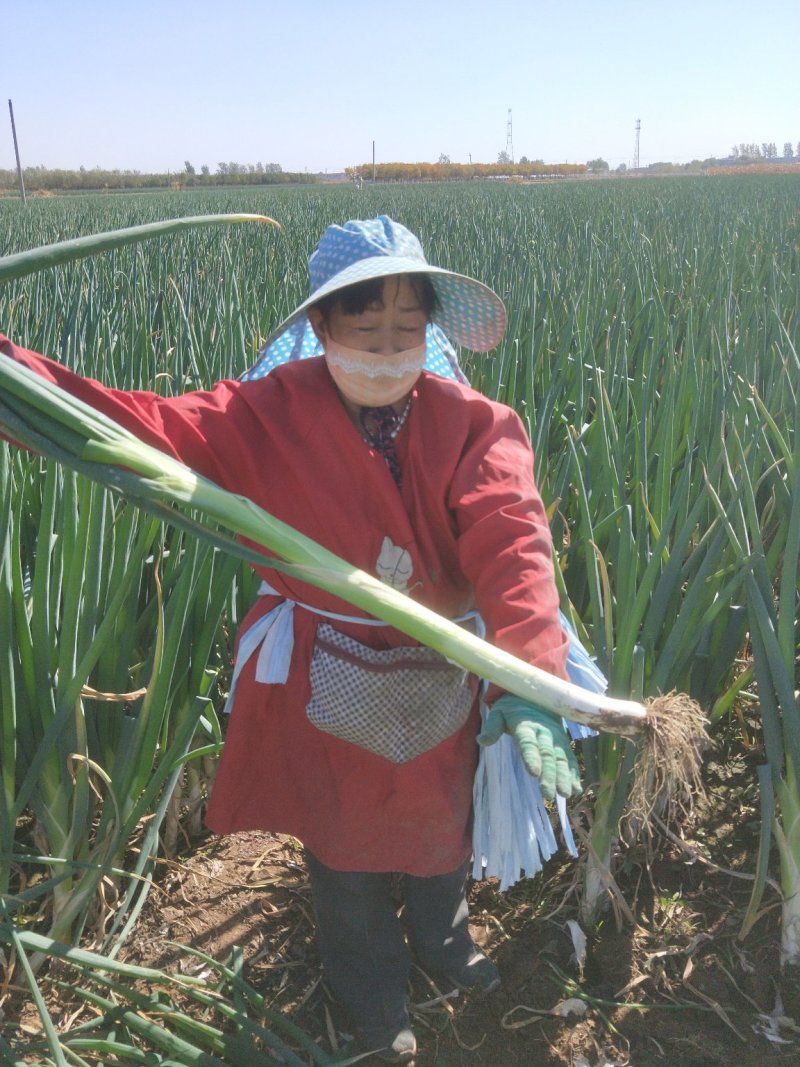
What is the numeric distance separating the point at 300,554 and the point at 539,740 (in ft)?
0.98

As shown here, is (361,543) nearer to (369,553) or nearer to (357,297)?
(369,553)

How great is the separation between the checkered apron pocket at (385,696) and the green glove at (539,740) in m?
0.19

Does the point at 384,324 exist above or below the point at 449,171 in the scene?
below

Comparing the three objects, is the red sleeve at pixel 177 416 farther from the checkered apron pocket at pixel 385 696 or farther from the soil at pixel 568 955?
the soil at pixel 568 955

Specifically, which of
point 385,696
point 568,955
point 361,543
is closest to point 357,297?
point 361,543

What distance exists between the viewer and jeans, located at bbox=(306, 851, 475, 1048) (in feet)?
4.31

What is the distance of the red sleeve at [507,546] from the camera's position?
103cm

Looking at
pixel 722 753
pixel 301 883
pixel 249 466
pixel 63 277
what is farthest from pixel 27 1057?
pixel 63 277

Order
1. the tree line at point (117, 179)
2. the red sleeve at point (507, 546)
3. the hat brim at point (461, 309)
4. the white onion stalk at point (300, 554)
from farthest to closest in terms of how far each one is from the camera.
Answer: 1. the tree line at point (117, 179)
2. the hat brim at point (461, 309)
3. the red sleeve at point (507, 546)
4. the white onion stalk at point (300, 554)

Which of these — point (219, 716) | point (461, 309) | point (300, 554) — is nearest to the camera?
point (300, 554)

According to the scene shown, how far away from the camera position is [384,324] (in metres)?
1.13

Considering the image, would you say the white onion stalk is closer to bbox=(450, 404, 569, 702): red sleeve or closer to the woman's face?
bbox=(450, 404, 569, 702): red sleeve

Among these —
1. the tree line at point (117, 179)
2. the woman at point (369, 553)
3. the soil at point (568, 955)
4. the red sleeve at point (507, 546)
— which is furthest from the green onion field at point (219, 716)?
the tree line at point (117, 179)

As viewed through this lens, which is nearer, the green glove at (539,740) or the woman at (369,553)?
the green glove at (539,740)
